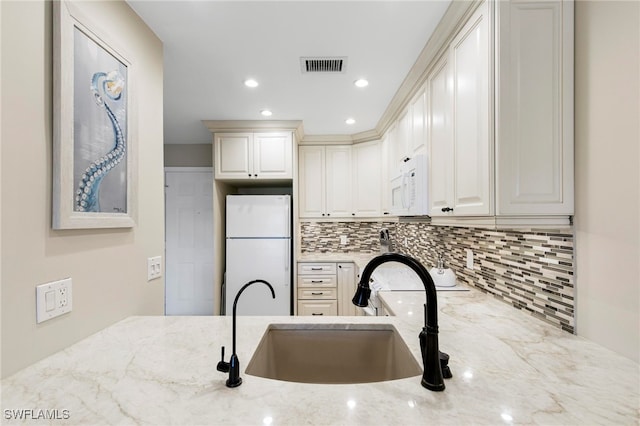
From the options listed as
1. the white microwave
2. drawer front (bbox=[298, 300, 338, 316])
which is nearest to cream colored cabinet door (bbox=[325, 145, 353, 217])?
drawer front (bbox=[298, 300, 338, 316])

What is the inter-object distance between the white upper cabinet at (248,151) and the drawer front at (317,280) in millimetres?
1288

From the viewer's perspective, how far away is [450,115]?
1.58 m

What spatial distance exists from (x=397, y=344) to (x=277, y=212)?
2321 mm

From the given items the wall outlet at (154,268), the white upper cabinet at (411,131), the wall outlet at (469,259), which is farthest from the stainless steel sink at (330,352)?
the white upper cabinet at (411,131)

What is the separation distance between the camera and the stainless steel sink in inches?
48.6

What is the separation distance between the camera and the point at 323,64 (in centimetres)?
201

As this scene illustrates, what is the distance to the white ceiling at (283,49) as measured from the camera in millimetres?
1491

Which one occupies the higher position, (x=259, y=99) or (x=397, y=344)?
(x=259, y=99)

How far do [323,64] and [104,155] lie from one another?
1451 millimetres

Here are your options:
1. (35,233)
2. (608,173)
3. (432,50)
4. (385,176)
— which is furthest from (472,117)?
(385,176)

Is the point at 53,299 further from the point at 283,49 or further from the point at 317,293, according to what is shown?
the point at 317,293

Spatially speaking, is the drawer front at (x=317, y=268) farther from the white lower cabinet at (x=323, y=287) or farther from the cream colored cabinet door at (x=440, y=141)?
the cream colored cabinet door at (x=440, y=141)

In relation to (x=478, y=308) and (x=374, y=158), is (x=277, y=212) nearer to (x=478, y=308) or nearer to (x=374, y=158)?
(x=374, y=158)

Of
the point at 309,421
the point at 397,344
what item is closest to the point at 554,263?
the point at 397,344
